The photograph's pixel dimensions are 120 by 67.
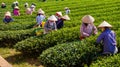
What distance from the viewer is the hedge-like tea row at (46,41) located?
1314 centimetres

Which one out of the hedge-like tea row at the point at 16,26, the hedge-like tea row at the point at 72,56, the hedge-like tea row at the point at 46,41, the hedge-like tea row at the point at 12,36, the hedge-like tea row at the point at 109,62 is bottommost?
the hedge-like tea row at the point at 16,26

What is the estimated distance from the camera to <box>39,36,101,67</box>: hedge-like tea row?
412 inches

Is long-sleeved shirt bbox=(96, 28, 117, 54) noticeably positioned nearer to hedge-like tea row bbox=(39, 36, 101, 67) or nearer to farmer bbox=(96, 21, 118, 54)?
farmer bbox=(96, 21, 118, 54)

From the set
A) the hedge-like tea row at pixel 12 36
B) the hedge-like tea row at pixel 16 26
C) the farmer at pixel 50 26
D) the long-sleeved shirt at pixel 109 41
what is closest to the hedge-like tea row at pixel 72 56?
the long-sleeved shirt at pixel 109 41

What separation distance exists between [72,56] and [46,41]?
9.67 ft

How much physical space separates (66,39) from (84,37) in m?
1.29

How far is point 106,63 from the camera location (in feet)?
29.8

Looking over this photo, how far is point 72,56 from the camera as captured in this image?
10562 mm

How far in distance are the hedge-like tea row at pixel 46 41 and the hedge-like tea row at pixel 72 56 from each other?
6.79 ft

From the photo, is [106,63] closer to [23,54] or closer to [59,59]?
[59,59]

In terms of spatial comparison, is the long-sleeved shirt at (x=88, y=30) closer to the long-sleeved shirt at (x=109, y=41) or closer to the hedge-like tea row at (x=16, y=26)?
the long-sleeved shirt at (x=109, y=41)

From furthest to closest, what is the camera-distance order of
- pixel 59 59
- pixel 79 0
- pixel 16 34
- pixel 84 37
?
1. pixel 79 0
2. pixel 16 34
3. pixel 84 37
4. pixel 59 59

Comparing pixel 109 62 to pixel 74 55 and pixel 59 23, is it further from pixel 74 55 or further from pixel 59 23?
pixel 59 23

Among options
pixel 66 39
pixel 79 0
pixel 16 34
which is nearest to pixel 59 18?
pixel 66 39
